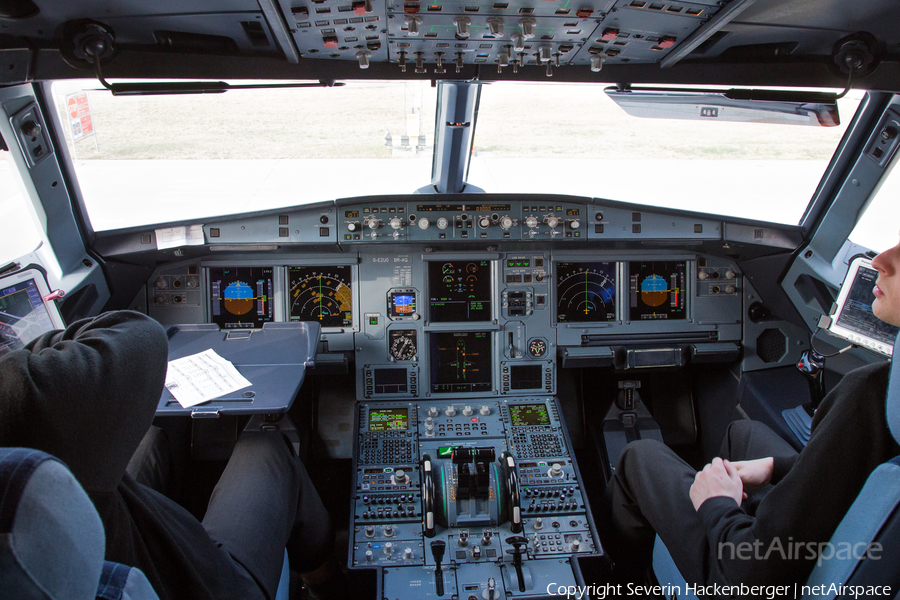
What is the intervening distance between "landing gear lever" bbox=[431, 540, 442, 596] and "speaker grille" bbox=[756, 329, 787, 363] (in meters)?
2.13

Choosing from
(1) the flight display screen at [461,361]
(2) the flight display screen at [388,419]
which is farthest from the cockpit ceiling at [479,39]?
(2) the flight display screen at [388,419]

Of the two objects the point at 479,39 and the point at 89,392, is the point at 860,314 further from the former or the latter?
the point at 89,392

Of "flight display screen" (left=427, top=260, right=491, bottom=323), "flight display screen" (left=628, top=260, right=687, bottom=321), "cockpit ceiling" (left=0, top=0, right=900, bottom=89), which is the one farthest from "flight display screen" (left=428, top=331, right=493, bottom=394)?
"cockpit ceiling" (left=0, top=0, right=900, bottom=89)

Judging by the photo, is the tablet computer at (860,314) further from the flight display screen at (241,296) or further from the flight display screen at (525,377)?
the flight display screen at (241,296)

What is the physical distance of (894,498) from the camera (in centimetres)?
116

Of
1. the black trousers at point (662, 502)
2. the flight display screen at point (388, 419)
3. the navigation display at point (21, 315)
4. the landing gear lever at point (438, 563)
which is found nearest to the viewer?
the black trousers at point (662, 502)

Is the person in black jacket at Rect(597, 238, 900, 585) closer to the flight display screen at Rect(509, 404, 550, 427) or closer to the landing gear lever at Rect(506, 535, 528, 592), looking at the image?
the landing gear lever at Rect(506, 535, 528, 592)

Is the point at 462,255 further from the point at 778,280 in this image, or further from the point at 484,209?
the point at 778,280

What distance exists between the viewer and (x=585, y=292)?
337cm

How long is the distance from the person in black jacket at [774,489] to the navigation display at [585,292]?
1188 mm

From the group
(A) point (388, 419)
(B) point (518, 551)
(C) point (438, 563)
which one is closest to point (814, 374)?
(B) point (518, 551)

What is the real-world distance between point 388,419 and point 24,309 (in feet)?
5.43

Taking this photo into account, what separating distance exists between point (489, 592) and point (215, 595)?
1.17 meters

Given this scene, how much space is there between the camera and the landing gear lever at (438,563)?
7.53 ft
